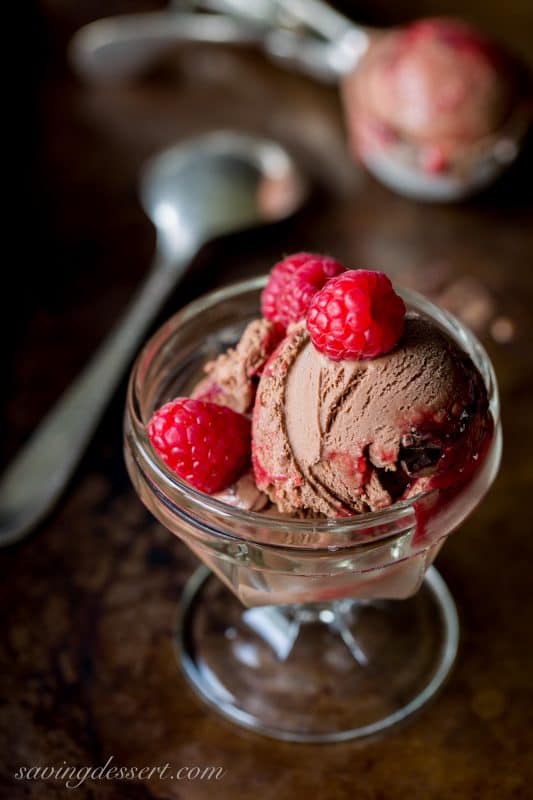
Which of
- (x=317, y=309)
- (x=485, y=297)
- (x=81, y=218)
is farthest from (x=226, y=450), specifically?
(x=81, y=218)

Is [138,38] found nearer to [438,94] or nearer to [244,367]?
[438,94]

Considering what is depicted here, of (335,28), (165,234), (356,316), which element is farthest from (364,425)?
(335,28)

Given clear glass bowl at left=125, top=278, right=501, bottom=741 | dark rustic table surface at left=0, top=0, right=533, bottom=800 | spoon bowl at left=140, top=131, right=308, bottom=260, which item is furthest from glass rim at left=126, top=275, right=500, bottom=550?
spoon bowl at left=140, top=131, right=308, bottom=260

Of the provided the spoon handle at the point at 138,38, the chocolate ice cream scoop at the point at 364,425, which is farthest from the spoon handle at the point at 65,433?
the spoon handle at the point at 138,38

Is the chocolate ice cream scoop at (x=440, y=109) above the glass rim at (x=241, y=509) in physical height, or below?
below

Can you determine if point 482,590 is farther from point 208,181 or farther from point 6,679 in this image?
point 208,181

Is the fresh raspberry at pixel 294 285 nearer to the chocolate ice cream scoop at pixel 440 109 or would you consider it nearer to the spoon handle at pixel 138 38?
the chocolate ice cream scoop at pixel 440 109
